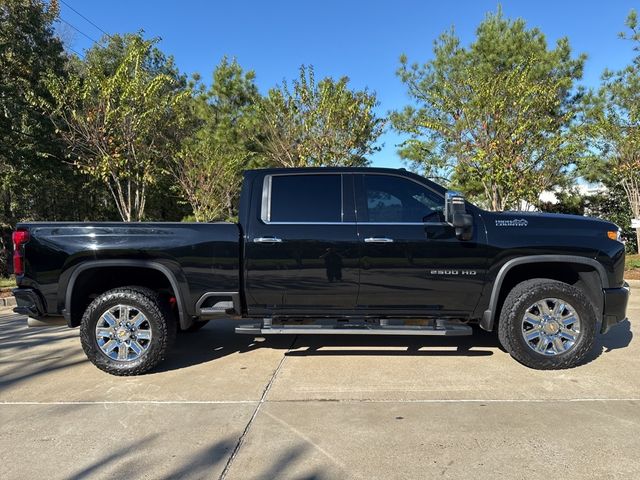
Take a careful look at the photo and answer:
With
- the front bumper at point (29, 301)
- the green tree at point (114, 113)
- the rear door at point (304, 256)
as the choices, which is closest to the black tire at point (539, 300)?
the rear door at point (304, 256)

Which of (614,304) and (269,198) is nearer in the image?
(614,304)

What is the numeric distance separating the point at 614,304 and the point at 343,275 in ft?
8.55

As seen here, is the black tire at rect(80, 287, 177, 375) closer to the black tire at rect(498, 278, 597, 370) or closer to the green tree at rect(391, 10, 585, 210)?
the black tire at rect(498, 278, 597, 370)

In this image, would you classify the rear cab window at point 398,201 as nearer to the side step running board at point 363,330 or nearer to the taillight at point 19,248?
the side step running board at point 363,330

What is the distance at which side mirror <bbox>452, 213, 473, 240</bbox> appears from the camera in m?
4.32

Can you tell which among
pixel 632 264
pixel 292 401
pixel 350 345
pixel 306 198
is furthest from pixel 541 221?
pixel 632 264

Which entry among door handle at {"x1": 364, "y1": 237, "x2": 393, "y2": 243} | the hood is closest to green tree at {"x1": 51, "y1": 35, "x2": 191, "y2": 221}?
door handle at {"x1": 364, "y1": 237, "x2": 393, "y2": 243}

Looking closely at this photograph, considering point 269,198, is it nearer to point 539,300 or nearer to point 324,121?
point 539,300

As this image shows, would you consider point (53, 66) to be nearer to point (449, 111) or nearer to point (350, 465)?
point (449, 111)

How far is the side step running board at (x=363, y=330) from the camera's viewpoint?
4512 millimetres

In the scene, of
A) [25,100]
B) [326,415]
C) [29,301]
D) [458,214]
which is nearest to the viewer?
[326,415]

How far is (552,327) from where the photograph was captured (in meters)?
4.59

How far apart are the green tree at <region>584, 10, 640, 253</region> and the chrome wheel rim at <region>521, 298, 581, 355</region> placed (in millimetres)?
9931

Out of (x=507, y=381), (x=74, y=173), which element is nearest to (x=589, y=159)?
(x=507, y=381)
